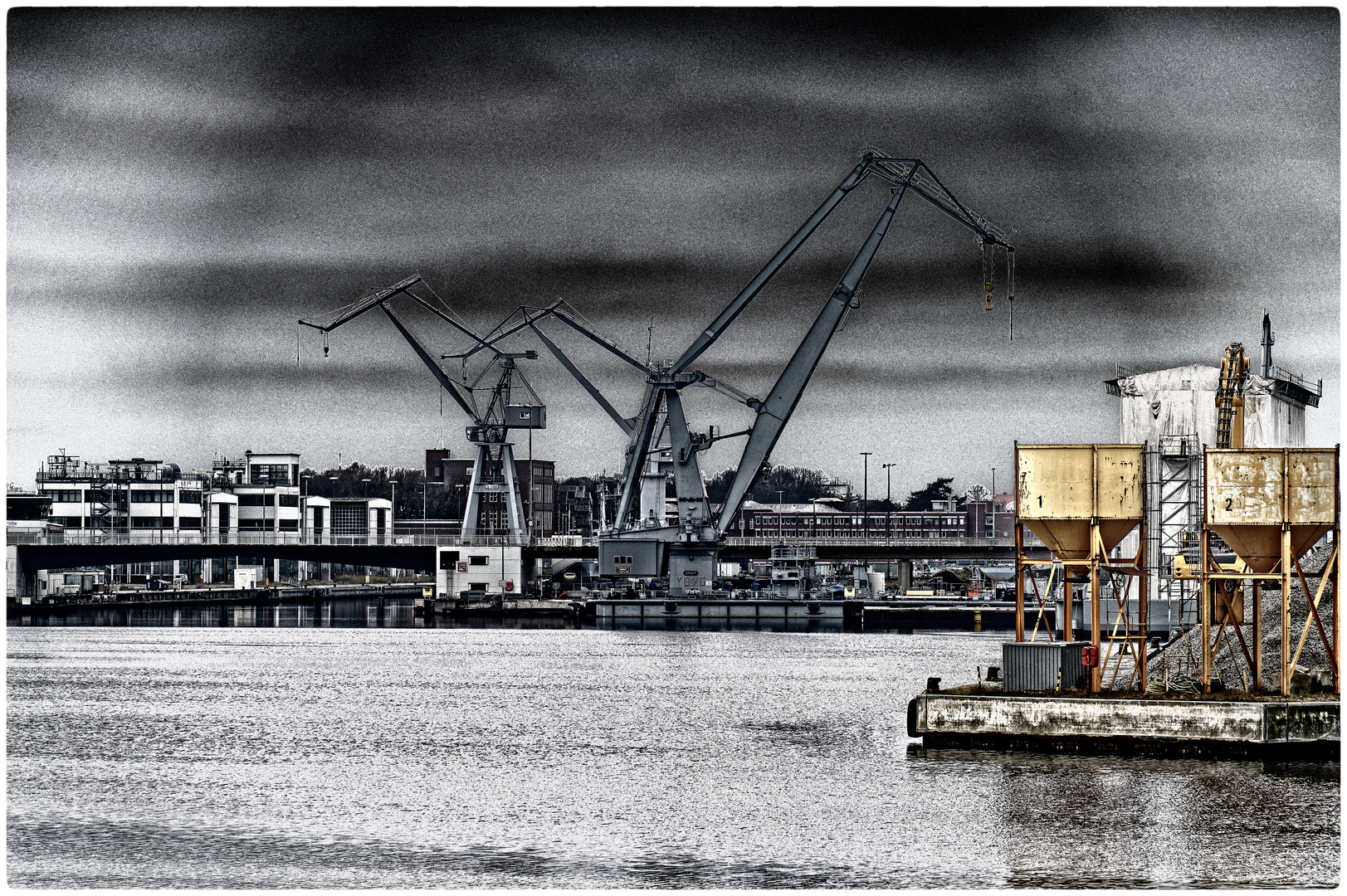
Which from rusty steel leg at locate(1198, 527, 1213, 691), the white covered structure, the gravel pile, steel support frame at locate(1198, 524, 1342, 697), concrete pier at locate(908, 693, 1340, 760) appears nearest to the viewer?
concrete pier at locate(908, 693, 1340, 760)

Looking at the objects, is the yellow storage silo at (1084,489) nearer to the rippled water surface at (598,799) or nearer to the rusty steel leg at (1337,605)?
the rusty steel leg at (1337,605)

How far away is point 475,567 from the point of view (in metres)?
90.1

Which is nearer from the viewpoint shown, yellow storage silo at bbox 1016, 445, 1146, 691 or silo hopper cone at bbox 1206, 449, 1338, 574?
silo hopper cone at bbox 1206, 449, 1338, 574

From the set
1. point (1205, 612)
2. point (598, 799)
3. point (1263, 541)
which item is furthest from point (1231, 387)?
point (598, 799)

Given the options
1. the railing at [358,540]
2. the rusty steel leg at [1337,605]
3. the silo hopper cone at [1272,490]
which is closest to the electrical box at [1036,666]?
the silo hopper cone at [1272,490]

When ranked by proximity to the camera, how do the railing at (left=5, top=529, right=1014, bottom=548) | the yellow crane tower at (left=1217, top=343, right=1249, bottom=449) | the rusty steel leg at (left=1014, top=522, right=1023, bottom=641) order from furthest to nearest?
the railing at (left=5, top=529, right=1014, bottom=548)
the yellow crane tower at (left=1217, top=343, right=1249, bottom=449)
the rusty steel leg at (left=1014, top=522, right=1023, bottom=641)

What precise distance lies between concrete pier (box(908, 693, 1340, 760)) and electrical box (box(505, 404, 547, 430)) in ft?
232

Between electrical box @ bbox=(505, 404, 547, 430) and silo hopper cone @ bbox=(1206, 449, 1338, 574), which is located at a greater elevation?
electrical box @ bbox=(505, 404, 547, 430)

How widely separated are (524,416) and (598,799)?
72.9m

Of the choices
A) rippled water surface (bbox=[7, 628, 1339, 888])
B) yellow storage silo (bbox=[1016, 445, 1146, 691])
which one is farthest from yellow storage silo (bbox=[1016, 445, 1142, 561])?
rippled water surface (bbox=[7, 628, 1339, 888])

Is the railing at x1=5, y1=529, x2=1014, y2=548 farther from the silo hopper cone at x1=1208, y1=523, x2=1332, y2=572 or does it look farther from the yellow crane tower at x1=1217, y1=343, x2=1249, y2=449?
the silo hopper cone at x1=1208, y1=523, x2=1332, y2=572

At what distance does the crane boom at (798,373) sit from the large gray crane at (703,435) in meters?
0.04

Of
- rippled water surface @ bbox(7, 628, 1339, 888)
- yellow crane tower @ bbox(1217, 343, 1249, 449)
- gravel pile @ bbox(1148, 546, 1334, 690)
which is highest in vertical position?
yellow crane tower @ bbox(1217, 343, 1249, 449)

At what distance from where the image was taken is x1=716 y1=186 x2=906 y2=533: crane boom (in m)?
73.8
